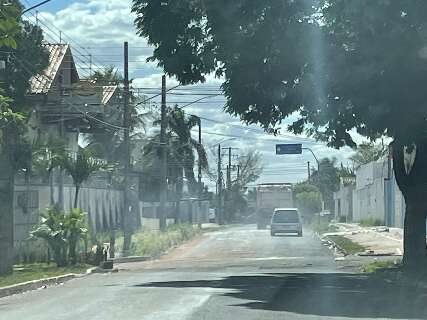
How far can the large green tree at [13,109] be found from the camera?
72.5 ft

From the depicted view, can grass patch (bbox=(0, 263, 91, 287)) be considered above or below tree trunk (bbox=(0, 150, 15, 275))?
below

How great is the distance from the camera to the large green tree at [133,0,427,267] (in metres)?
15.1

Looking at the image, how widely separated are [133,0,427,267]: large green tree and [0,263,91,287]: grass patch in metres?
6.54

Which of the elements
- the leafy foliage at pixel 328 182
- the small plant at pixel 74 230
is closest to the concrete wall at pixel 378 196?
the small plant at pixel 74 230

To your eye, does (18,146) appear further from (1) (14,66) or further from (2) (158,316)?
(2) (158,316)

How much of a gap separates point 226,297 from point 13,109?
1349cm

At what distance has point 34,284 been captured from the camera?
65.9 feet

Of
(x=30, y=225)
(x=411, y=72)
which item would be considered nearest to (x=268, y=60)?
(x=411, y=72)

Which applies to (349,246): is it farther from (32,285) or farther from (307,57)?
(307,57)

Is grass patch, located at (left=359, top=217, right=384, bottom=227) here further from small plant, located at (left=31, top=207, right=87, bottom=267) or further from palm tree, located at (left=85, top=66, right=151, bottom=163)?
small plant, located at (left=31, top=207, right=87, bottom=267)

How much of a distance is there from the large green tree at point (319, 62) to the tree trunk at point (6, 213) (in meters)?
5.85

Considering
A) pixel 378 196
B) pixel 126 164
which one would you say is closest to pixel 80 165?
pixel 126 164

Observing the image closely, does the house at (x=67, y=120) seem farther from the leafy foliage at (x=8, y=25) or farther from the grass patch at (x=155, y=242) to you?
the leafy foliage at (x=8, y=25)

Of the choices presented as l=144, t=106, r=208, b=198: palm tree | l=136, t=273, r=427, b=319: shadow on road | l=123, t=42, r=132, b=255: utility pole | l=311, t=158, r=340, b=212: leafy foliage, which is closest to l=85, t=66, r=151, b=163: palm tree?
l=144, t=106, r=208, b=198: palm tree
